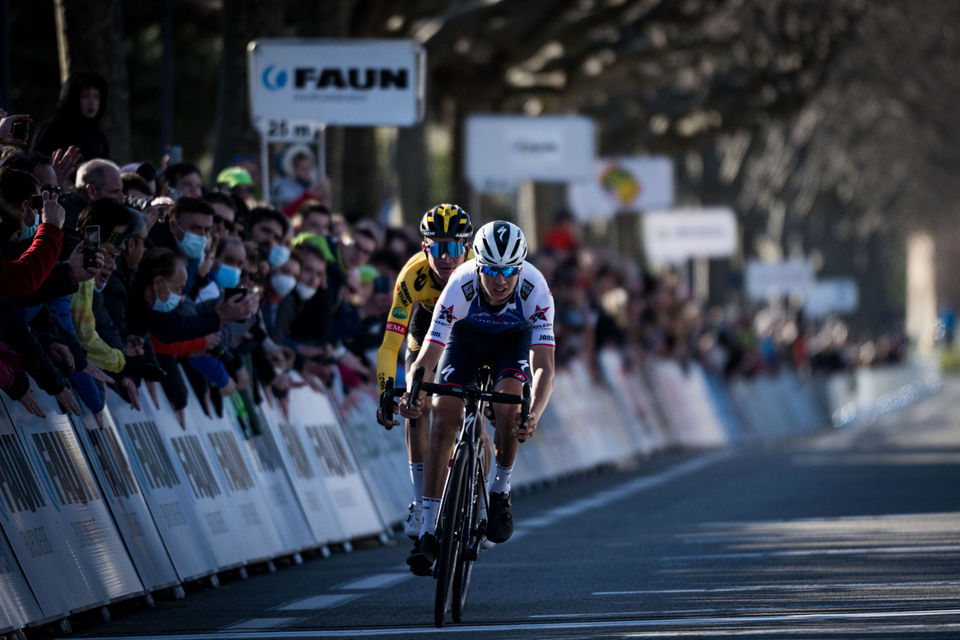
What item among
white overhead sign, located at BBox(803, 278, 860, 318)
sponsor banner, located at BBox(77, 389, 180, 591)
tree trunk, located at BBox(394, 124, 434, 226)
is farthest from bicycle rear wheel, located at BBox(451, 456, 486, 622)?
white overhead sign, located at BBox(803, 278, 860, 318)

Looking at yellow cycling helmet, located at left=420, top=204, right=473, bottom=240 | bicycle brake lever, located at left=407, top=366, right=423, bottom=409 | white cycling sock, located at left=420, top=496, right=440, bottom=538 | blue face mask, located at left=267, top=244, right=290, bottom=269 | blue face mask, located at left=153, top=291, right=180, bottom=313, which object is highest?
blue face mask, located at left=267, top=244, right=290, bottom=269

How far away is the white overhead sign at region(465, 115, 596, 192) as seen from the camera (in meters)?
30.1

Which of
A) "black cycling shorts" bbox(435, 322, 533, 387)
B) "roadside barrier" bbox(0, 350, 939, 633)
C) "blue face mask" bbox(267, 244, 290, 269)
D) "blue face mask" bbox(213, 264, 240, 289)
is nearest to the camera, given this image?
"roadside barrier" bbox(0, 350, 939, 633)

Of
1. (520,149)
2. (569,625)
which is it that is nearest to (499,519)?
(569,625)

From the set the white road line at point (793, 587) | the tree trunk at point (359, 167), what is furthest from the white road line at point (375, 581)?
the tree trunk at point (359, 167)

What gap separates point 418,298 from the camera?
12305 millimetres

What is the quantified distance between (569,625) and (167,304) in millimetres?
3970

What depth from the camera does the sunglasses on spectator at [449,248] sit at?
11906mm

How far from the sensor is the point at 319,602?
11.8 m

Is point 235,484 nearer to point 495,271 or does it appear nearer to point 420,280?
point 420,280

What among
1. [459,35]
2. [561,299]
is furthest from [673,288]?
[561,299]

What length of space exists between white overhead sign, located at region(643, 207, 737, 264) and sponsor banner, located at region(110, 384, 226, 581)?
34811mm

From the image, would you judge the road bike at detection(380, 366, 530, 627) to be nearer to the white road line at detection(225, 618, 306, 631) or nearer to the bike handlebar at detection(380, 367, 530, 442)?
the bike handlebar at detection(380, 367, 530, 442)

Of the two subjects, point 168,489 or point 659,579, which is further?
point 168,489
